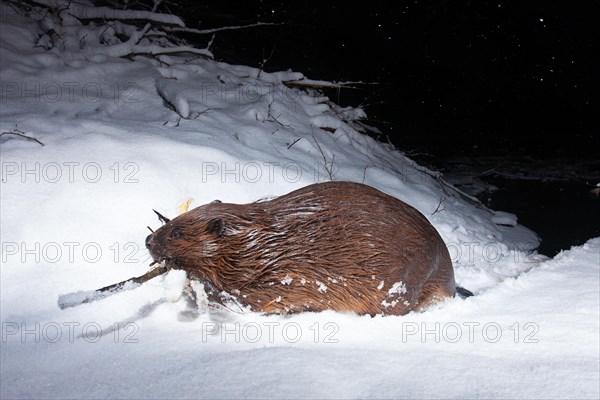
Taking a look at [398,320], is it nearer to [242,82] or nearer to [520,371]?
[520,371]

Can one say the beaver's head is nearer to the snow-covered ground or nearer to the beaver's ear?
the beaver's ear

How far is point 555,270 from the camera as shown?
8.07 ft

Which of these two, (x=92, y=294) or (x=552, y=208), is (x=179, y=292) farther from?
(x=552, y=208)

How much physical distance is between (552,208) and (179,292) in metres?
6.12

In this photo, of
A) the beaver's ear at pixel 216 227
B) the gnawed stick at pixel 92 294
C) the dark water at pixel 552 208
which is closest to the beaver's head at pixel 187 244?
the beaver's ear at pixel 216 227

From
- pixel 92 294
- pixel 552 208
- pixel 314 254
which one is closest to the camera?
pixel 92 294

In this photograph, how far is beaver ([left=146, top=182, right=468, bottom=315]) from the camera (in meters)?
2.05

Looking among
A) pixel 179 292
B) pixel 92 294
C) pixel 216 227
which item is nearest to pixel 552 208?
pixel 216 227

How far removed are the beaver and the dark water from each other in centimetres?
384

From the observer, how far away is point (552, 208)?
643 cm

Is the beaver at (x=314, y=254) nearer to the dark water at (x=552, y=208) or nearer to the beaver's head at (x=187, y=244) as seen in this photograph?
the beaver's head at (x=187, y=244)

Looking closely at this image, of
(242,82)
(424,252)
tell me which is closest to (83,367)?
(424,252)

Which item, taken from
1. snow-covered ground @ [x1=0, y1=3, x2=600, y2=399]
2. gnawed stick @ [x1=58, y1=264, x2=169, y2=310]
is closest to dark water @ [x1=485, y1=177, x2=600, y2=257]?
snow-covered ground @ [x1=0, y1=3, x2=600, y2=399]

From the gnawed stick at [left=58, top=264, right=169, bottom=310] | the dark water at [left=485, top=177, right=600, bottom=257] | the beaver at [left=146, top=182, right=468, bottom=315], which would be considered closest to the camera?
the gnawed stick at [left=58, top=264, right=169, bottom=310]
